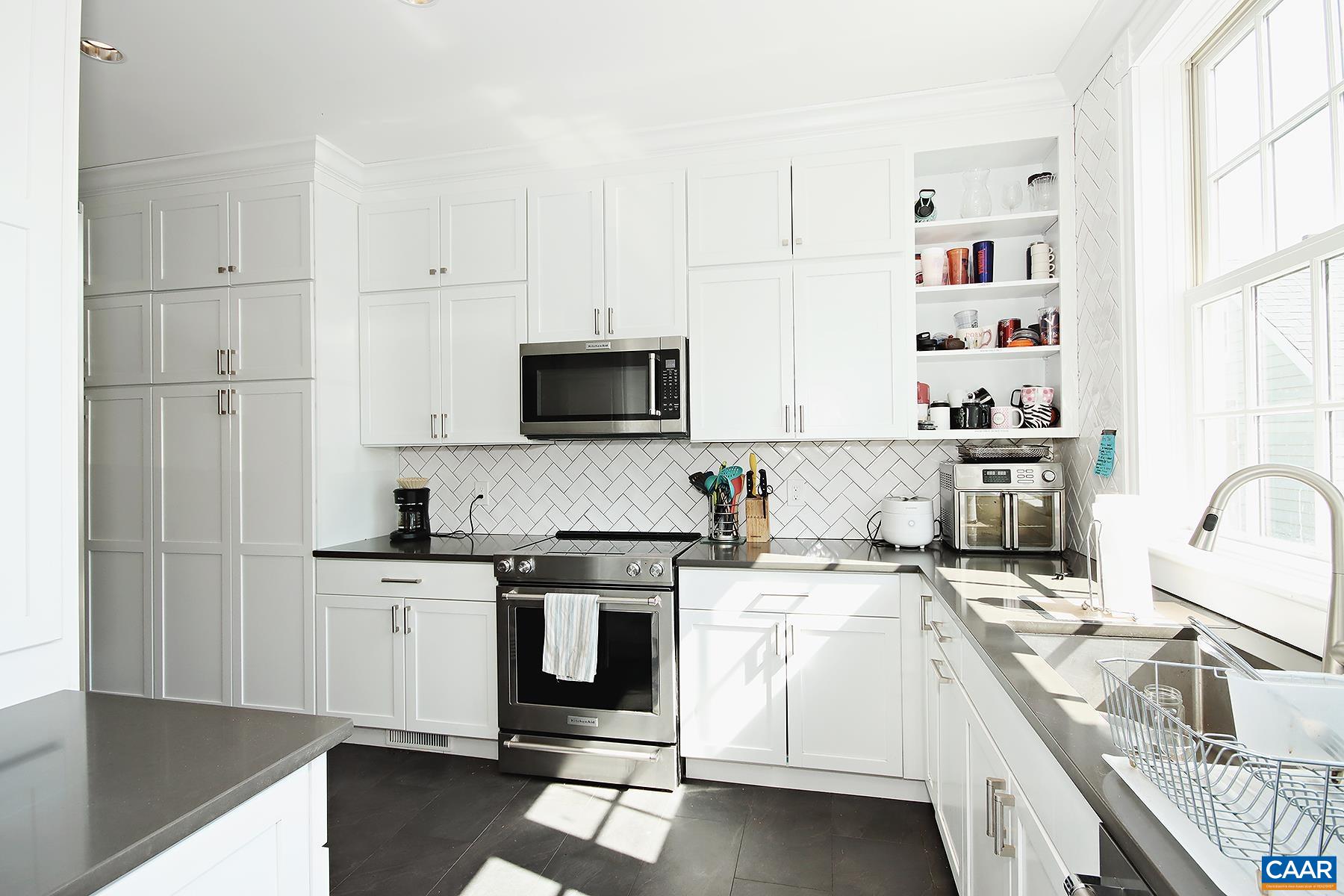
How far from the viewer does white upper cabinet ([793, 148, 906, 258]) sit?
265 centimetres

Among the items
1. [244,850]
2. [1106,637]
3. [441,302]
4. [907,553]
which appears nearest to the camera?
[244,850]

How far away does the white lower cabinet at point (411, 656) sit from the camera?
9.01 feet

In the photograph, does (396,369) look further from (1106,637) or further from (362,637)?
(1106,637)

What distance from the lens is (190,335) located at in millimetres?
3021

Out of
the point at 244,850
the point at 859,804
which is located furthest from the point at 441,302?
the point at 859,804

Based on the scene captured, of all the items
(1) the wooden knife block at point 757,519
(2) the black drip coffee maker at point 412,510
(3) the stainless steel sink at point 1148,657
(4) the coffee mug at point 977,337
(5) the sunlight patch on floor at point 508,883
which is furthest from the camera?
(2) the black drip coffee maker at point 412,510

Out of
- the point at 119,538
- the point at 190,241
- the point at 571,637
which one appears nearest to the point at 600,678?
the point at 571,637

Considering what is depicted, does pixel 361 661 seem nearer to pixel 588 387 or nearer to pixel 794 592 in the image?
pixel 588 387

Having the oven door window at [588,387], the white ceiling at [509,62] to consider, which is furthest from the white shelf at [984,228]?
the oven door window at [588,387]

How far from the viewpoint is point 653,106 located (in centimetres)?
262

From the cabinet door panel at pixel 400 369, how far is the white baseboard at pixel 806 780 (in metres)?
1.86

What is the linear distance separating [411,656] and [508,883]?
3.66 ft

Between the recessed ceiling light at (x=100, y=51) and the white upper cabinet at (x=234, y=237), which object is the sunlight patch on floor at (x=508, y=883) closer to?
the white upper cabinet at (x=234, y=237)

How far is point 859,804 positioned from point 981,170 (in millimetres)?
2542
